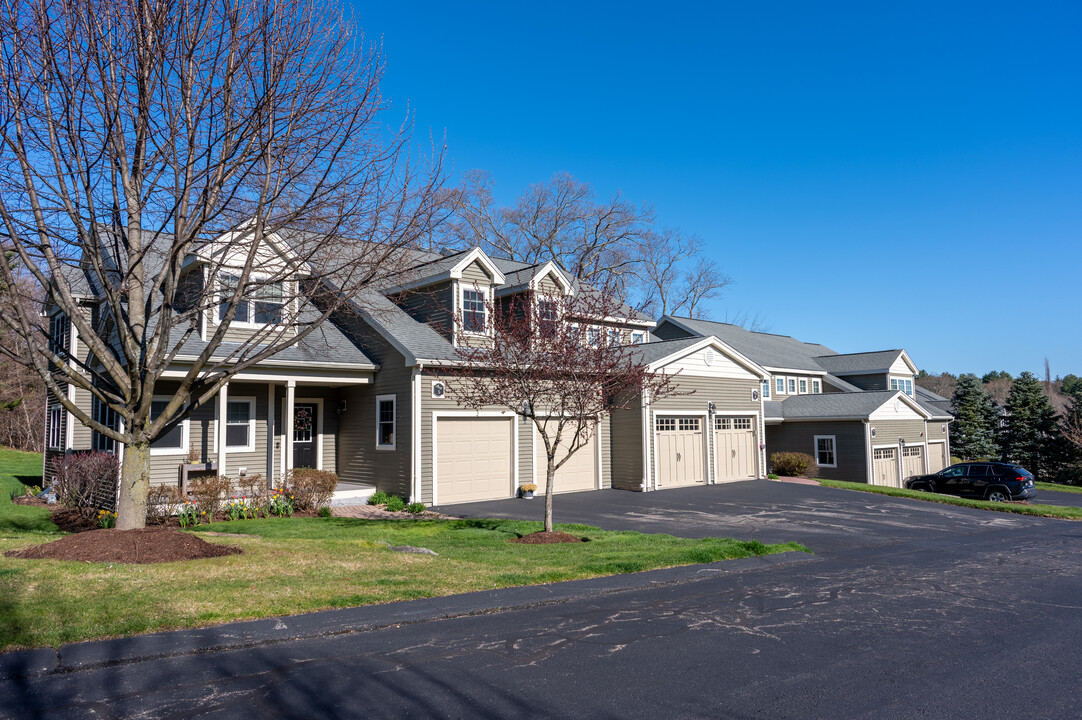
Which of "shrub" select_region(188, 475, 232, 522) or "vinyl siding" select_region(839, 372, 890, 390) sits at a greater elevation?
"vinyl siding" select_region(839, 372, 890, 390)

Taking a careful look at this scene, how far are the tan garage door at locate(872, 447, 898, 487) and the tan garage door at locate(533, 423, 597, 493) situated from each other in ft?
50.7

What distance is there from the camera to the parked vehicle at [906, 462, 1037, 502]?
26125mm

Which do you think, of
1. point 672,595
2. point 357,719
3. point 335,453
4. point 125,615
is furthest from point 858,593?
point 335,453

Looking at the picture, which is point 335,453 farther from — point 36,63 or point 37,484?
point 36,63

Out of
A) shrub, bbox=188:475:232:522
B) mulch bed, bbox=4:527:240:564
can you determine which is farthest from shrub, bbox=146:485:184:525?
mulch bed, bbox=4:527:240:564

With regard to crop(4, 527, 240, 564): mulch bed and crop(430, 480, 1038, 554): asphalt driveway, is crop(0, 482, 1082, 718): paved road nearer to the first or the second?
crop(4, 527, 240, 564): mulch bed

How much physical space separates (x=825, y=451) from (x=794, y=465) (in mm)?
3965

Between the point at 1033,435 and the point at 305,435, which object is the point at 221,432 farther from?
the point at 1033,435

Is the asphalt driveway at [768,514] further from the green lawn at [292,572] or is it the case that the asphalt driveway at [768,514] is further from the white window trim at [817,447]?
the white window trim at [817,447]

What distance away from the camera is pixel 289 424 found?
1902 cm

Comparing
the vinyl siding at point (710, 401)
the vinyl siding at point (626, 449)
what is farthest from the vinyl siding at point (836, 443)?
the vinyl siding at point (626, 449)

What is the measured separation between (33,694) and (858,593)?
29.4 feet

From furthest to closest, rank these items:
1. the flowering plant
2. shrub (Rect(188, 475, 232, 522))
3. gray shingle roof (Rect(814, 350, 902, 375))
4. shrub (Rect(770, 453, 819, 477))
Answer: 1. gray shingle roof (Rect(814, 350, 902, 375))
2. shrub (Rect(770, 453, 819, 477))
3. shrub (Rect(188, 475, 232, 522))
4. the flowering plant

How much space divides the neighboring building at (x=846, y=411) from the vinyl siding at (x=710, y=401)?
5.02ft
